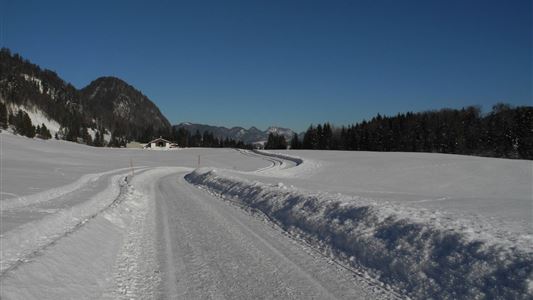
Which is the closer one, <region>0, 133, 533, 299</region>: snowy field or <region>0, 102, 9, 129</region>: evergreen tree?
<region>0, 133, 533, 299</region>: snowy field

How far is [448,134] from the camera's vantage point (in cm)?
9744

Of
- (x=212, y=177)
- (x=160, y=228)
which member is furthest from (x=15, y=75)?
(x=160, y=228)

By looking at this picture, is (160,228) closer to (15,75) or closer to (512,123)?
(512,123)

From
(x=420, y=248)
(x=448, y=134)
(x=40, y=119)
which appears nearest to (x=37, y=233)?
(x=420, y=248)

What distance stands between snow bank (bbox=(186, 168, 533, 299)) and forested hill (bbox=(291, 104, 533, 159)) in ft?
281

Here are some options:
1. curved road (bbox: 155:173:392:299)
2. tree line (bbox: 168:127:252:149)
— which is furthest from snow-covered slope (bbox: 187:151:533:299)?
tree line (bbox: 168:127:252:149)

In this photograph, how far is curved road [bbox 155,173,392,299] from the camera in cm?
640

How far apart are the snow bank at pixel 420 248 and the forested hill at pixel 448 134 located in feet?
281

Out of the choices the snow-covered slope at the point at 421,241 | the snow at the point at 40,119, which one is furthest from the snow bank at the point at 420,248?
the snow at the point at 40,119

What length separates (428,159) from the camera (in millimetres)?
51375

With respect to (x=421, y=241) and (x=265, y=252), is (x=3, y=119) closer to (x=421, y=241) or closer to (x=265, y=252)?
(x=265, y=252)

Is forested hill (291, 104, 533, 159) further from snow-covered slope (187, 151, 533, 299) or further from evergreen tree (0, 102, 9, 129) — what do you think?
evergreen tree (0, 102, 9, 129)

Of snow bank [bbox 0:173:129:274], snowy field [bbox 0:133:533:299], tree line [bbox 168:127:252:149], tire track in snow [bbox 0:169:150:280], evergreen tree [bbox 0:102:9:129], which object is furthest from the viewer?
tree line [bbox 168:127:252:149]

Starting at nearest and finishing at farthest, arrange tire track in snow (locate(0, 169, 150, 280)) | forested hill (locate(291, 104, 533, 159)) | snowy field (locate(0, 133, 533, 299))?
1. snowy field (locate(0, 133, 533, 299))
2. tire track in snow (locate(0, 169, 150, 280))
3. forested hill (locate(291, 104, 533, 159))
